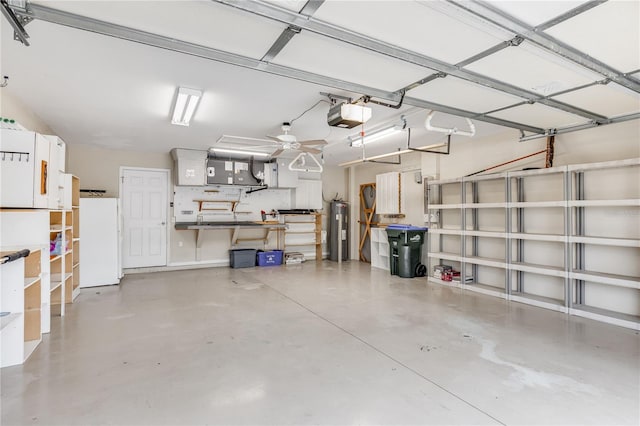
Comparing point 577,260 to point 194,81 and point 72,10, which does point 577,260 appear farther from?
point 72,10

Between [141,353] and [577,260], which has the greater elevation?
[577,260]

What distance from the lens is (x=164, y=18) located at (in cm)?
206

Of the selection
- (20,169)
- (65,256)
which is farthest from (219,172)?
(20,169)

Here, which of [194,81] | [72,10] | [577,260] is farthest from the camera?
[577,260]

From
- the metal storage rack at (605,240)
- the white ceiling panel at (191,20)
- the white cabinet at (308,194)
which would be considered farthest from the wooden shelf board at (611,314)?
the white cabinet at (308,194)

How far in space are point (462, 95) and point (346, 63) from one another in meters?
1.44

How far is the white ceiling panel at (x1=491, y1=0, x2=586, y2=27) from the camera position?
1.86 m

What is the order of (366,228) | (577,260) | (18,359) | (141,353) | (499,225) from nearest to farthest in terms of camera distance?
1. (18,359)
2. (141,353)
3. (577,260)
4. (499,225)
5. (366,228)

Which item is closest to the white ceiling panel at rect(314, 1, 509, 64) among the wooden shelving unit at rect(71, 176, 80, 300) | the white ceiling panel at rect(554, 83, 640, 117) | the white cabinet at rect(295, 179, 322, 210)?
the white ceiling panel at rect(554, 83, 640, 117)

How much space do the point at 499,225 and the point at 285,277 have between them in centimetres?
393

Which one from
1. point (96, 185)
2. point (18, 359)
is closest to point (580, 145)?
point (18, 359)

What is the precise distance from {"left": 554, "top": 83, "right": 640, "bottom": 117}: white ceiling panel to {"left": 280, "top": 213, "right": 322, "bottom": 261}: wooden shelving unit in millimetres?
5919

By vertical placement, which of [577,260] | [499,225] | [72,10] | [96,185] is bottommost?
[577,260]

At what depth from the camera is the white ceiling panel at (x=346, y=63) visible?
7.78ft
